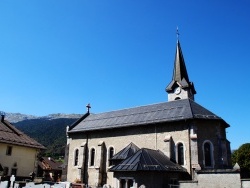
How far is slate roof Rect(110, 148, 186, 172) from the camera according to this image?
64.8 feet

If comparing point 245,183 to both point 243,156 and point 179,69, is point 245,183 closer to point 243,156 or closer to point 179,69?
point 179,69

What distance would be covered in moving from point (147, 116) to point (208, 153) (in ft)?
24.8

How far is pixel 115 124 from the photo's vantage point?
29531 millimetres

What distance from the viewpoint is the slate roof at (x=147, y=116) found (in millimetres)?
24812

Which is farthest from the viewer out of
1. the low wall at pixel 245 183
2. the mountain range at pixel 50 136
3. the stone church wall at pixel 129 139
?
the mountain range at pixel 50 136

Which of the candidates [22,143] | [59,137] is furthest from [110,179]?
[59,137]

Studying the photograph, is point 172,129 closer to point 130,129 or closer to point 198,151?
point 198,151

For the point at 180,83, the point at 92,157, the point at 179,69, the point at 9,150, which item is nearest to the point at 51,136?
the point at 9,150

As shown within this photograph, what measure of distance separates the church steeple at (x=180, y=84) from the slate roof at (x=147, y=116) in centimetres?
580

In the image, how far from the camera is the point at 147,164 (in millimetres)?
20109

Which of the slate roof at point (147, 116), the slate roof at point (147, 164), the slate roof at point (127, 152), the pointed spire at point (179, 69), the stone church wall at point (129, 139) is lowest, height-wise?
the slate roof at point (147, 164)

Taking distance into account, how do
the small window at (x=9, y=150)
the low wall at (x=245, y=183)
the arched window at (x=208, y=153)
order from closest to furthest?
the low wall at (x=245, y=183) < the arched window at (x=208, y=153) < the small window at (x=9, y=150)

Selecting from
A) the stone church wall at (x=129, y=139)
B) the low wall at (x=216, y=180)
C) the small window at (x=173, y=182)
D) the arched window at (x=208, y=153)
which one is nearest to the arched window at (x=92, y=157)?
the stone church wall at (x=129, y=139)

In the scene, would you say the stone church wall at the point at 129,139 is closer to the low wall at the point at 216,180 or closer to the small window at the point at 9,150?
the low wall at the point at 216,180
